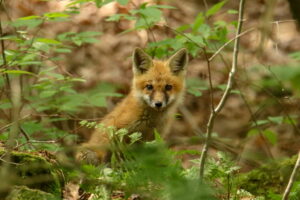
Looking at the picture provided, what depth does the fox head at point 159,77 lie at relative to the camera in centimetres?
646

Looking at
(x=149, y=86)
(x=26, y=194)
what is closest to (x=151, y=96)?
(x=149, y=86)

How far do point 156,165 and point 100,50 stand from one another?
8.59m

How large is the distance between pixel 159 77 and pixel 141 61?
0.37 meters

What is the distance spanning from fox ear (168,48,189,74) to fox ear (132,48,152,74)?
357 millimetres

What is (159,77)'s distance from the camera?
21.8ft

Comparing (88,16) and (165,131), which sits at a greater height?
(88,16)

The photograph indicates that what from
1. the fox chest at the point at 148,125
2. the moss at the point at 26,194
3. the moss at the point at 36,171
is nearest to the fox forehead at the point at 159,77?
the fox chest at the point at 148,125

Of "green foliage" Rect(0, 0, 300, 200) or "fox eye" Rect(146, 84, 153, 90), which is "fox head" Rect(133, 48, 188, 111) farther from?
"green foliage" Rect(0, 0, 300, 200)

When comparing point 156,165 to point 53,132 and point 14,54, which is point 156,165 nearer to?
point 14,54

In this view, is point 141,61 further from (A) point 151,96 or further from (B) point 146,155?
(B) point 146,155

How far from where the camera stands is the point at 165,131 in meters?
6.24

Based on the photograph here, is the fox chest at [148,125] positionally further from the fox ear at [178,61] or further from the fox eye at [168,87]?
the fox ear at [178,61]

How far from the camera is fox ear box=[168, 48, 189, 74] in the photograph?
Answer: 665 cm

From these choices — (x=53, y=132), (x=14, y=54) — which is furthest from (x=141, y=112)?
(x=14, y=54)
